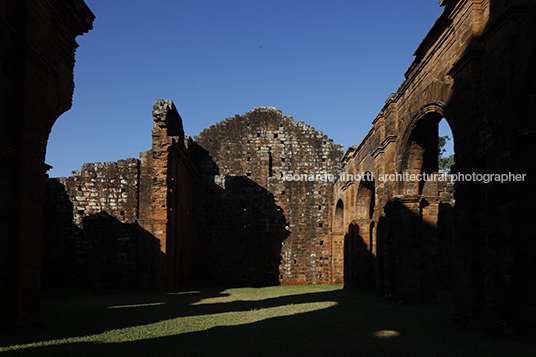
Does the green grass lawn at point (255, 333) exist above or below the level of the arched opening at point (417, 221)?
below

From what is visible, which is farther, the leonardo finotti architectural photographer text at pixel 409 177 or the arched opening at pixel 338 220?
the arched opening at pixel 338 220

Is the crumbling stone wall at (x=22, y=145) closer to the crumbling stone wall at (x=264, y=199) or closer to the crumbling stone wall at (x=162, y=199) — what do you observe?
the crumbling stone wall at (x=162, y=199)

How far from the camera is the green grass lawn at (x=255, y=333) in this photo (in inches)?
223

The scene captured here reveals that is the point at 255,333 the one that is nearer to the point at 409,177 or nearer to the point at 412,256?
the point at 412,256

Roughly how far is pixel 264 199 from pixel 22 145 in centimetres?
1564

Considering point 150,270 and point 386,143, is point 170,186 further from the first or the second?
point 386,143

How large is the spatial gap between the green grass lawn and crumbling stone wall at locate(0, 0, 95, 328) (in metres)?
0.74

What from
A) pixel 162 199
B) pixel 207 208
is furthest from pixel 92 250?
pixel 207 208

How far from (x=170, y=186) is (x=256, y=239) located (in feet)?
22.3

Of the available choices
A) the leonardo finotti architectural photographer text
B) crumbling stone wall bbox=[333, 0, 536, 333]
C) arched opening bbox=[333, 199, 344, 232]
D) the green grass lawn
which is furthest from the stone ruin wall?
crumbling stone wall bbox=[333, 0, 536, 333]

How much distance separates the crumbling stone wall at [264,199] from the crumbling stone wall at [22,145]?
14.2 metres

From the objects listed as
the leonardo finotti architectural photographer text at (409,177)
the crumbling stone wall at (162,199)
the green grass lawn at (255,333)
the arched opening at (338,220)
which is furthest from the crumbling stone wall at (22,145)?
the arched opening at (338,220)

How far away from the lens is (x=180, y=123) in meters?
19.8

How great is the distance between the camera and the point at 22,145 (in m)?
6.82
